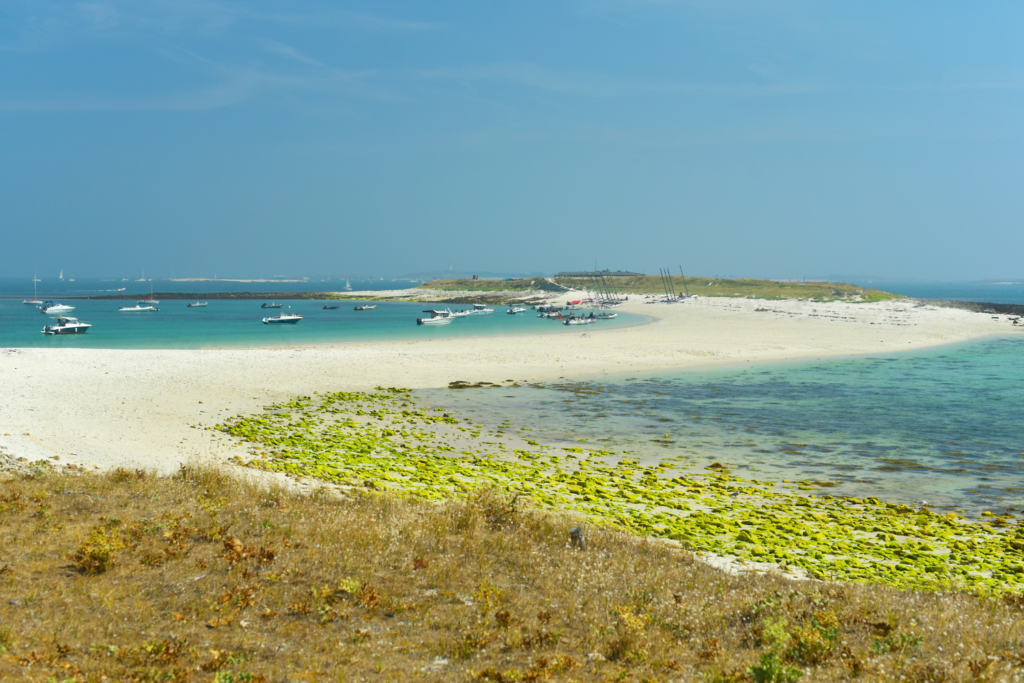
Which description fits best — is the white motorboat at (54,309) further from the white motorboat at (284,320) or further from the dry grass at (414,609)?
the dry grass at (414,609)

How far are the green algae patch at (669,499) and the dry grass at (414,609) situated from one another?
6.98ft

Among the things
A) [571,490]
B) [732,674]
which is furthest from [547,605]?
[571,490]

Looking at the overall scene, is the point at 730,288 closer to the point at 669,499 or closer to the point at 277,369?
the point at 277,369

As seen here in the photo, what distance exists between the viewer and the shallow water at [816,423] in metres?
17.8

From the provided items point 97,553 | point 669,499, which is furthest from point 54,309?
point 669,499

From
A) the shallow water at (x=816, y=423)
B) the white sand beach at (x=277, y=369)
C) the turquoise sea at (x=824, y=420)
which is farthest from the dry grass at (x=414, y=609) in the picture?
the shallow water at (x=816, y=423)

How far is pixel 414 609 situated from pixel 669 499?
351 inches

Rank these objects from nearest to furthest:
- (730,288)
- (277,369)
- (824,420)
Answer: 1. (824,420)
2. (277,369)
3. (730,288)

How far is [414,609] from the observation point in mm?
8344

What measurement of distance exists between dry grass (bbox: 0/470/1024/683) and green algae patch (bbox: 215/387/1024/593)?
213cm

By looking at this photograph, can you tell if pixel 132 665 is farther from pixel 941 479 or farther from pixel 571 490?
pixel 941 479

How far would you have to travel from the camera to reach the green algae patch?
12.0m

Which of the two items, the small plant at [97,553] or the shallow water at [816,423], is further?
the shallow water at [816,423]

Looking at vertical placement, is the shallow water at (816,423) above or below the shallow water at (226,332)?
below
